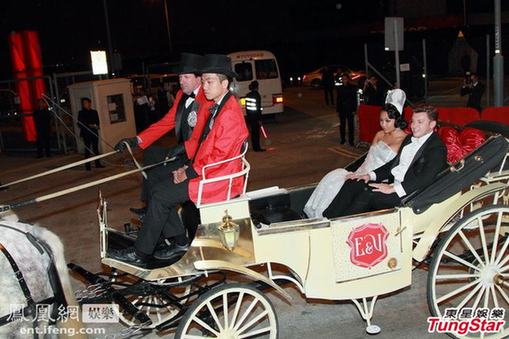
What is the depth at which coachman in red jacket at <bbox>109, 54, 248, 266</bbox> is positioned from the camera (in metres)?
4.38

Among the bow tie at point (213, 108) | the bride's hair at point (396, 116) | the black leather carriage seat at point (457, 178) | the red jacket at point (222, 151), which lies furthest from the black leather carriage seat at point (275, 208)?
the bride's hair at point (396, 116)

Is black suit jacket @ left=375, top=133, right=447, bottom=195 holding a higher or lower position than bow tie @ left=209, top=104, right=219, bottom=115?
lower

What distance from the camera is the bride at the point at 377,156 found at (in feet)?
16.9

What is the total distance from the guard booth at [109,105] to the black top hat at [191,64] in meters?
10.8

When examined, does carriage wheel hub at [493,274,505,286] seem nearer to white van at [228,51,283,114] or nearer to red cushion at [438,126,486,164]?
red cushion at [438,126,486,164]

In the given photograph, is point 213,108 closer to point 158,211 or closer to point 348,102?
point 158,211

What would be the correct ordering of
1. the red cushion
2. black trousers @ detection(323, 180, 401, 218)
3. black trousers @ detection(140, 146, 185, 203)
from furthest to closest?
the red cushion → black trousers @ detection(140, 146, 185, 203) → black trousers @ detection(323, 180, 401, 218)

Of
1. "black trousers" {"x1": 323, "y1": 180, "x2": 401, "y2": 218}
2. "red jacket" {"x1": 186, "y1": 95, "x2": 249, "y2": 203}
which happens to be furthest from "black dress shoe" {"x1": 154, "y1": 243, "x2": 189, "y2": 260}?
"black trousers" {"x1": 323, "y1": 180, "x2": 401, "y2": 218}

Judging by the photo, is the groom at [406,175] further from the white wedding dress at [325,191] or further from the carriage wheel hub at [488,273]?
the carriage wheel hub at [488,273]

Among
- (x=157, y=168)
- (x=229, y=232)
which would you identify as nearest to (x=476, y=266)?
(x=229, y=232)

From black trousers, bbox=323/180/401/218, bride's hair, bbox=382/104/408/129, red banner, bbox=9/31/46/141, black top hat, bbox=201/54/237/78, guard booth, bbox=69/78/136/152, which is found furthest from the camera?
red banner, bbox=9/31/46/141

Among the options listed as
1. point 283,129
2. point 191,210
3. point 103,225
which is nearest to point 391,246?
point 191,210

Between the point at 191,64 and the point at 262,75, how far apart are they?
1551cm

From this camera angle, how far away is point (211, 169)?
441 cm
